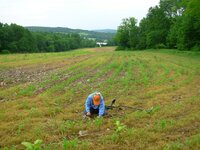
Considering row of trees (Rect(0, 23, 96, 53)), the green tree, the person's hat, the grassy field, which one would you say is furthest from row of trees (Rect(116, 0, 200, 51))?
row of trees (Rect(0, 23, 96, 53))

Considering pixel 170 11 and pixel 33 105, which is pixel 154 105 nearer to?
pixel 33 105

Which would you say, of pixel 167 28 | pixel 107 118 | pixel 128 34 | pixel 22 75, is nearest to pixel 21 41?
pixel 128 34

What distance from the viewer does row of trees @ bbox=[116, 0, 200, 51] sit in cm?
4273

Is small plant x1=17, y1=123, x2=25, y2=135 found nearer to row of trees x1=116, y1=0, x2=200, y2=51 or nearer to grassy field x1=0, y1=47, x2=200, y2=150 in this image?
grassy field x1=0, y1=47, x2=200, y2=150

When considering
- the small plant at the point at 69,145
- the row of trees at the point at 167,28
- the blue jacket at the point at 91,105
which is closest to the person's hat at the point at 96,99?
the blue jacket at the point at 91,105

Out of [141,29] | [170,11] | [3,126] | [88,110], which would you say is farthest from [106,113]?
[141,29]

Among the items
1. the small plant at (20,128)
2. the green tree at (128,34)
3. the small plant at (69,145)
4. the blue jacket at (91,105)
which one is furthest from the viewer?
the green tree at (128,34)

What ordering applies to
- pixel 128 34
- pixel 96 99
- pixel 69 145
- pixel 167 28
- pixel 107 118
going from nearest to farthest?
pixel 69 145 < pixel 107 118 < pixel 96 99 < pixel 167 28 < pixel 128 34

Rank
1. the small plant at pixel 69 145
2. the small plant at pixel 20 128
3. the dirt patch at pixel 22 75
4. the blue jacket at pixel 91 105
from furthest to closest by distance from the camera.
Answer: the dirt patch at pixel 22 75, the blue jacket at pixel 91 105, the small plant at pixel 20 128, the small plant at pixel 69 145

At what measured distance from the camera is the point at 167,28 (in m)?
67.4

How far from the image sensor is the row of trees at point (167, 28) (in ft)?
140

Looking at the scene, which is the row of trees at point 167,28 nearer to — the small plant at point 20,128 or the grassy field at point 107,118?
the grassy field at point 107,118

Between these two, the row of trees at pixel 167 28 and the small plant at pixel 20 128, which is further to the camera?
the row of trees at pixel 167 28

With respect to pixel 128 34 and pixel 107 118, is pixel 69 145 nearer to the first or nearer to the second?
pixel 107 118
